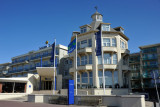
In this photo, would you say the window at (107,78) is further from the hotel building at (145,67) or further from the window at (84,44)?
the hotel building at (145,67)

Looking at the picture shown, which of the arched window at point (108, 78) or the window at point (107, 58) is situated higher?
the window at point (107, 58)

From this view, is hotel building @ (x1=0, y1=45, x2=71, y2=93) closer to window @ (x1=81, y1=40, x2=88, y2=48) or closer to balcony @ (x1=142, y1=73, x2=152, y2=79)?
window @ (x1=81, y1=40, x2=88, y2=48)

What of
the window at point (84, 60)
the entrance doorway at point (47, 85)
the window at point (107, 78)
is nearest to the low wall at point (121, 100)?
the window at point (107, 78)

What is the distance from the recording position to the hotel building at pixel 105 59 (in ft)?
98.6

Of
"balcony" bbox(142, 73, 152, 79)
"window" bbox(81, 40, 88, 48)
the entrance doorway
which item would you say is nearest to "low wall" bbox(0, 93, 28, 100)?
the entrance doorway

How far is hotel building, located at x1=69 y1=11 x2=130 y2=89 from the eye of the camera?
98.6ft

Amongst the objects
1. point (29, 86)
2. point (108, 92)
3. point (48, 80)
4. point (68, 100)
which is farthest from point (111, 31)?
point (29, 86)

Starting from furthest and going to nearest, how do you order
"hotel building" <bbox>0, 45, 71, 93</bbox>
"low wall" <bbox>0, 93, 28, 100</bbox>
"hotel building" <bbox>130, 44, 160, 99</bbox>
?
"hotel building" <bbox>130, 44, 160, 99</bbox>
"hotel building" <bbox>0, 45, 71, 93</bbox>
"low wall" <bbox>0, 93, 28, 100</bbox>

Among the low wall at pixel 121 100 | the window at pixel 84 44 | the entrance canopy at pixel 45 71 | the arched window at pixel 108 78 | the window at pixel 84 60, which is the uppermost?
the window at pixel 84 44

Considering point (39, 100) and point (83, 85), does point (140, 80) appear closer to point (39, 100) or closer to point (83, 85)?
point (83, 85)

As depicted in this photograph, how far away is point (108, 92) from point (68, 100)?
38.3 ft

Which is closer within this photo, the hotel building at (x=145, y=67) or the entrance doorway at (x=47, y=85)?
the entrance doorway at (x=47, y=85)

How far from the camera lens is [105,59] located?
30.9 m

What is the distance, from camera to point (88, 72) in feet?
102
